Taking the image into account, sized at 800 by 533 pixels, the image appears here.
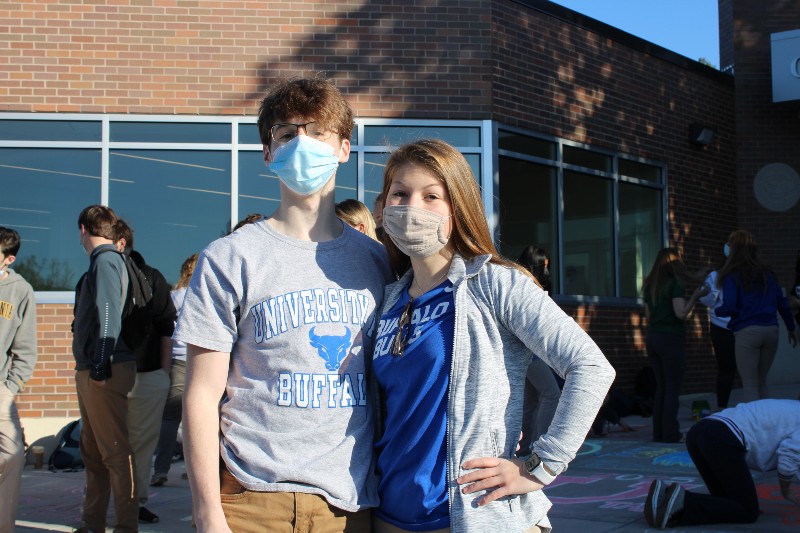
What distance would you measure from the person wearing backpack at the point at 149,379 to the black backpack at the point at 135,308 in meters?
0.07

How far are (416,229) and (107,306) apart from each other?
3.43 m

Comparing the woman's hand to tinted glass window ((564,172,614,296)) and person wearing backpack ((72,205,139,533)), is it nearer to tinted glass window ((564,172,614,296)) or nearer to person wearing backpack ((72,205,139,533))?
person wearing backpack ((72,205,139,533))

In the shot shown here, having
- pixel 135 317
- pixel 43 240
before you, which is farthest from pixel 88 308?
pixel 43 240

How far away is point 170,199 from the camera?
9695 millimetres

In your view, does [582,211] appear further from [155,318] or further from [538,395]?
[155,318]

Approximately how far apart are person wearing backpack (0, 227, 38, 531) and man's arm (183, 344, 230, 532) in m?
3.28

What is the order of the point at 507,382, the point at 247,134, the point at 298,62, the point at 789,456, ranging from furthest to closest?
the point at 298,62, the point at 247,134, the point at 789,456, the point at 507,382

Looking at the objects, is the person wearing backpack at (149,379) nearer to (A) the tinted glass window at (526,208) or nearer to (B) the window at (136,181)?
(B) the window at (136,181)

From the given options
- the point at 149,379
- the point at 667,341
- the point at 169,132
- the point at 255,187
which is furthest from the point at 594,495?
the point at 169,132

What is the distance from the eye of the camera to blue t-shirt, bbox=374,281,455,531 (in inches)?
87.3

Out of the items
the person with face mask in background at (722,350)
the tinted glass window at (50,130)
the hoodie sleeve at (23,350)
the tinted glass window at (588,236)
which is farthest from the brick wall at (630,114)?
the hoodie sleeve at (23,350)

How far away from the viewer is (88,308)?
5422mm

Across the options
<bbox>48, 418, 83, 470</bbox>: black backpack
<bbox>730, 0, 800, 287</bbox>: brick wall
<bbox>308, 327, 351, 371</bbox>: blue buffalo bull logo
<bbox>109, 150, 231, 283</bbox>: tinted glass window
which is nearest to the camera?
<bbox>308, 327, 351, 371</bbox>: blue buffalo bull logo

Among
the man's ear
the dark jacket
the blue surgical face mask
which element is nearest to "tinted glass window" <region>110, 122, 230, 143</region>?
the dark jacket
